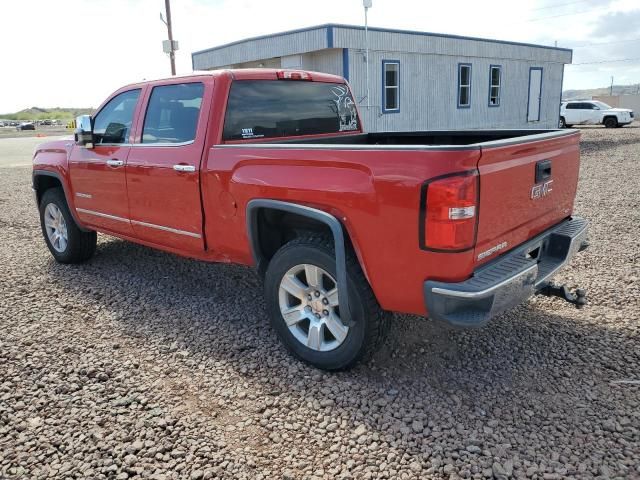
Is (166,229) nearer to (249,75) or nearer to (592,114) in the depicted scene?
(249,75)

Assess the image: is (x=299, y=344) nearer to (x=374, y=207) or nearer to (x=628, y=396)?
(x=374, y=207)

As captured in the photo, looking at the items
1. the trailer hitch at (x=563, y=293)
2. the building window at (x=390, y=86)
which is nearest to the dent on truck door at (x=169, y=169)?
the trailer hitch at (x=563, y=293)

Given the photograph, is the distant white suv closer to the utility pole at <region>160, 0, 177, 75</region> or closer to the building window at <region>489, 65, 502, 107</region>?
the building window at <region>489, 65, 502, 107</region>

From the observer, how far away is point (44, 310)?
470 cm

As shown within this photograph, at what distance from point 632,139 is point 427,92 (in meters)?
9.33

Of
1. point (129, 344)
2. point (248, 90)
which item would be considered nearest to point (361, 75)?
point (248, 90)

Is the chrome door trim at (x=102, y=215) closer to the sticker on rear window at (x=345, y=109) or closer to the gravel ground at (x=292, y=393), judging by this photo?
the gravel ground at (x=292, y=393)

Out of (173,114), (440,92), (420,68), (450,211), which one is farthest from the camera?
(440,92)

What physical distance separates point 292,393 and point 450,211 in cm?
147

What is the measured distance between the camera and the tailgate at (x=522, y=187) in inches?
113

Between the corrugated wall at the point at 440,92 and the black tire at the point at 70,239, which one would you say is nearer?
the black tire at the point at 70,239

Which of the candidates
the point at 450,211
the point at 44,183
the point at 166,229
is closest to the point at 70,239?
the point at 44,183

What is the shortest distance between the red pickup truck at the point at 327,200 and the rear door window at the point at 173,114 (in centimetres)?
1

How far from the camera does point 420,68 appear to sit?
17.4 meters
